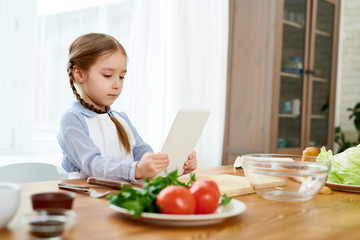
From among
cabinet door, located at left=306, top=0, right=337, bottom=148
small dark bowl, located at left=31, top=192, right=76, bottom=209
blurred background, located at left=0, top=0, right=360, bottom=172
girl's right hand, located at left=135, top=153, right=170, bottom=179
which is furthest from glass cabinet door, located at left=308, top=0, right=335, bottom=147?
small dark bowl, located at left=31, top=192, right=76, bottom=209

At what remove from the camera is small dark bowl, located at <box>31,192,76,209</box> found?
2.53ft

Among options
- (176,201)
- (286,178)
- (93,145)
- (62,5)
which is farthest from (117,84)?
(62,5)

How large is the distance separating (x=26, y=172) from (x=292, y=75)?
104 inches

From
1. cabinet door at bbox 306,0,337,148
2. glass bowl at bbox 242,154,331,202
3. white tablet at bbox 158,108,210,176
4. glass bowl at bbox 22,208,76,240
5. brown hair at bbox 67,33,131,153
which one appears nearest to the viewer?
glass bowl at bbox 22,208,76,240

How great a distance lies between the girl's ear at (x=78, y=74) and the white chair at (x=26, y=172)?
1.20 feet

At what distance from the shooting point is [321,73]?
163 inches

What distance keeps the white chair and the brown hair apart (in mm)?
299

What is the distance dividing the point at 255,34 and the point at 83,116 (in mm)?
2237

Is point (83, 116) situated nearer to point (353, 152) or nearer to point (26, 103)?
point (353, 152)

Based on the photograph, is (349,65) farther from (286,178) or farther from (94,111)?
(286,178)

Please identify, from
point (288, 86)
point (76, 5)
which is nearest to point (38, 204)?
point (76, 5)

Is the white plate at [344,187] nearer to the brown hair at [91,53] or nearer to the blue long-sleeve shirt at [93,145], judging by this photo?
the blue long-sleeve shirt at [93,145]

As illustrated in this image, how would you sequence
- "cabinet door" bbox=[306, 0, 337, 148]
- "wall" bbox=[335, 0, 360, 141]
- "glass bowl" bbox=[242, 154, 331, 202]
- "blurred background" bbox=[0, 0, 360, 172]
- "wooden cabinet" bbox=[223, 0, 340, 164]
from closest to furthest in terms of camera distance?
1. "glass bowl" bbox=[242, 154, 331, 202]
2. "blurred background" bbox=[0, 0, 360, 172]
3. "wooden cabinet" bbox=[223, 0, 340, 164]
4. "cabinet door" bbox=[306, 0, 337, 148]
5. "wall" bbox=[335, 0, 360, 141]

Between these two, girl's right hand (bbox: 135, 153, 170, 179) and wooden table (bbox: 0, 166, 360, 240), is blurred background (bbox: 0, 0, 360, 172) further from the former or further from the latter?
wooden table (bbox: 0, 166, 360, 240)
